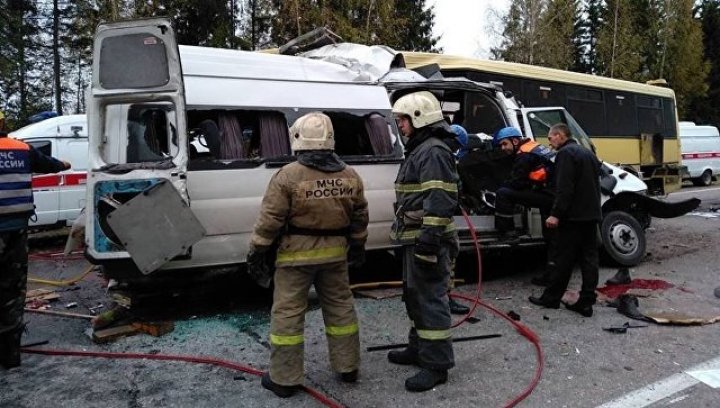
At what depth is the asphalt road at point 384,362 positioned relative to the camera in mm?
3543

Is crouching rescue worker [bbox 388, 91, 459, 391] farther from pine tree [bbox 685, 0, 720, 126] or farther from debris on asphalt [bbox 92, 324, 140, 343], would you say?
pine tree [bbox 685, 0, 720, 126]

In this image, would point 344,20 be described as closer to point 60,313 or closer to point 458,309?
point 458,309

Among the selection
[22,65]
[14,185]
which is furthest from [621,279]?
[22,65]

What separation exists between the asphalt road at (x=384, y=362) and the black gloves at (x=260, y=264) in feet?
2.36

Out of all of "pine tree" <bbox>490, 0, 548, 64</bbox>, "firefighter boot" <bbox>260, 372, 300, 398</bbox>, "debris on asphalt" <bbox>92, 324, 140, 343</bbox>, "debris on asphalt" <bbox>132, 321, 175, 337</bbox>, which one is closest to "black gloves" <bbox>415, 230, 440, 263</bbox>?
"firefighter boot" <bbox>260, 372, 300, 398</bbox>

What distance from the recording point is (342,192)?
3.59m

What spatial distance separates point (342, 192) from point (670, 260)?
19.1ft

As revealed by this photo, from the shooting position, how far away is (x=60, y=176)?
388 inches

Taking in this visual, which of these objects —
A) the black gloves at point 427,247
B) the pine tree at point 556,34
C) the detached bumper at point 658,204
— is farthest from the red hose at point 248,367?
the pine tree at point 556,34

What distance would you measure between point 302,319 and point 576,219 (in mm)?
2946

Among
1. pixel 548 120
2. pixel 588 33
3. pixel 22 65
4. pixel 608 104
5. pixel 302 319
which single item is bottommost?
pixel 302 319

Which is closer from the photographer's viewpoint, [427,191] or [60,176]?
[427,191]

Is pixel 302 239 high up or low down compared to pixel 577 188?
down

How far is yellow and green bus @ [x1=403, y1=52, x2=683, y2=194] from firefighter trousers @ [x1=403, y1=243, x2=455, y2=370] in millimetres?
6762
